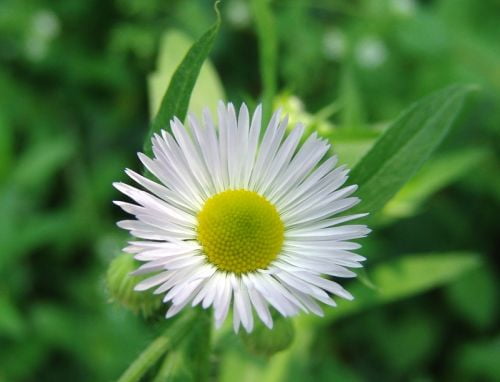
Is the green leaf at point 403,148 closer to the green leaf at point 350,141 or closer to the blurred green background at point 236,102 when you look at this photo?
the green leaf at point 350,141

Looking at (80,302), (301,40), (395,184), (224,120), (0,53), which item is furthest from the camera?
(0,53)

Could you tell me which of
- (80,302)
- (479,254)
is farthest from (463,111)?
(80,302)

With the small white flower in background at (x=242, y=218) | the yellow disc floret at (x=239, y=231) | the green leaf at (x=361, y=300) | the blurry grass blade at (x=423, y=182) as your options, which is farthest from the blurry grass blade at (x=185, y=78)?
the green leaf at (x=361, y=300)

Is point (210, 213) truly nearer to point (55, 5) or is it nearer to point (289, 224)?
point (289, 224)

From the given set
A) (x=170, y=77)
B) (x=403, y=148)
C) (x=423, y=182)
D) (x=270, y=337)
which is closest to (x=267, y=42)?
(x=170, y=77)

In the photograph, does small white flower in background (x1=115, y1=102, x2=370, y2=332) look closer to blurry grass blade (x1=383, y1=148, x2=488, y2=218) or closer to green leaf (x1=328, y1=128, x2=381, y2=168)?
green leaf (x1=328, y1=128, x2=381, y2=168)

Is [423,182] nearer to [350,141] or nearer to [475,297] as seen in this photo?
[350,141]
